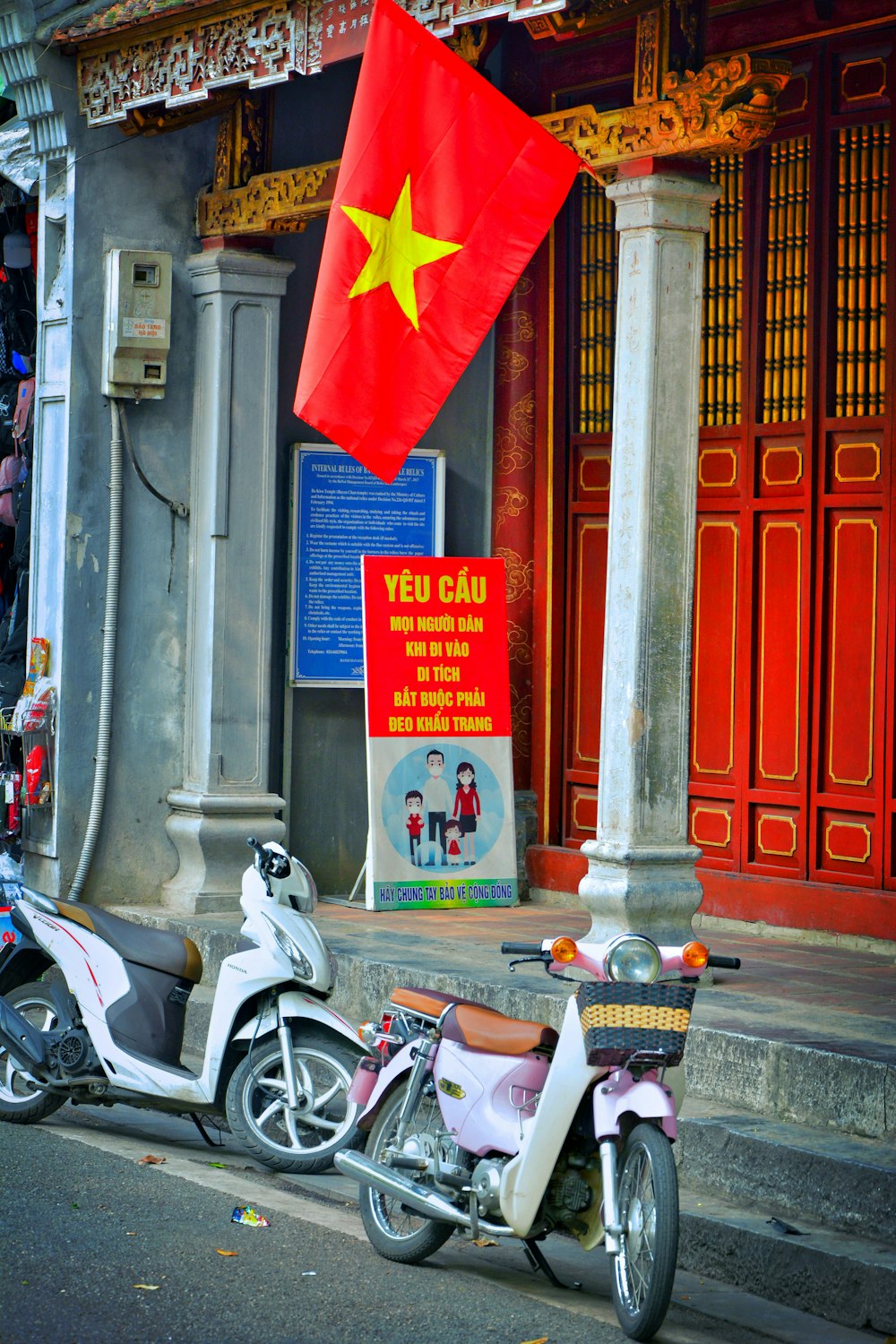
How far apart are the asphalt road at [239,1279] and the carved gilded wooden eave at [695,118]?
4020 mm

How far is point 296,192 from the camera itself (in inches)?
367

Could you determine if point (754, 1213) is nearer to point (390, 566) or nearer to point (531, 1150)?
point (531, 1150)

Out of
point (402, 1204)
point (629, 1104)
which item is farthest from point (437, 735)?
point (629, 1104)

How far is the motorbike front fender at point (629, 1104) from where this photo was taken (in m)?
4.76

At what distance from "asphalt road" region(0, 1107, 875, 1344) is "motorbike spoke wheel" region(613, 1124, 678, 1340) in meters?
0.12

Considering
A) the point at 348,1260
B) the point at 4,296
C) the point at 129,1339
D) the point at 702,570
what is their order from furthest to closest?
the point at 4,296
the point at 702,570
the point at 348,1260
the point at 129,1339

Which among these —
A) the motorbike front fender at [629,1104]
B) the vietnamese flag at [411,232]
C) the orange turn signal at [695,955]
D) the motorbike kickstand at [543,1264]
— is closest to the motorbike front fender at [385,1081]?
the motorbike kickstand at [543,1264]

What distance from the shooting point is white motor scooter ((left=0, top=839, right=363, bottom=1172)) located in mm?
6324

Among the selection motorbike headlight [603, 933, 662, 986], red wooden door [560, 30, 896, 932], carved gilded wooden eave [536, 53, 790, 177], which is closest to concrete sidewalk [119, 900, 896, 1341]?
Result: red wooden door [560, 30, 896, 932]

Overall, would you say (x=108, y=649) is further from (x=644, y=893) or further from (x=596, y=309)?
(x=644, y=893)

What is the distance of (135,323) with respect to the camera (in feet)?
31.4

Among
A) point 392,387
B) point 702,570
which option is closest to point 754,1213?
point 392,387

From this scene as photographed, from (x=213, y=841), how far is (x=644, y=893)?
3.02 m

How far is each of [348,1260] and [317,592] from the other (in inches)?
207
